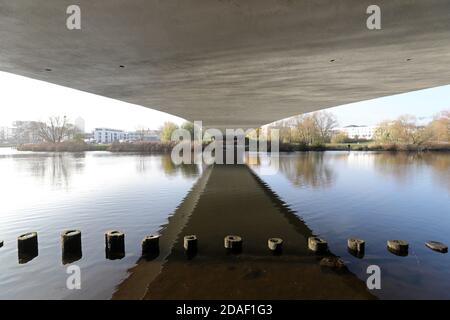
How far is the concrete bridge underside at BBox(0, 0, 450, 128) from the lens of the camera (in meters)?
3.88

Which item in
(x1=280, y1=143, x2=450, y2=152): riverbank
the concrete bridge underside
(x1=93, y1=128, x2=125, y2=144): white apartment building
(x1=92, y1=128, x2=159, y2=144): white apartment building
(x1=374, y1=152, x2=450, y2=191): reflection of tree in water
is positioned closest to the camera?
the concrete bridge underside

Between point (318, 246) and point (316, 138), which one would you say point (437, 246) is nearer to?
point (318, 246)

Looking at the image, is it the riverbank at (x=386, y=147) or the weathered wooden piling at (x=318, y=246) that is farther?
the riverbank at (x=386, y=147)

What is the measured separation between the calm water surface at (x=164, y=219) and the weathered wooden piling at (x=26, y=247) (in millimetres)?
164

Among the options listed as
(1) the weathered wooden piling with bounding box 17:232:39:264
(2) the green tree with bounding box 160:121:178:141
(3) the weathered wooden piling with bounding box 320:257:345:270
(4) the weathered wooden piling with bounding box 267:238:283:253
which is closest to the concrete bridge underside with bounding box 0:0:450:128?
(1) the weathered wooden piling with bounding box 17:232:39:264

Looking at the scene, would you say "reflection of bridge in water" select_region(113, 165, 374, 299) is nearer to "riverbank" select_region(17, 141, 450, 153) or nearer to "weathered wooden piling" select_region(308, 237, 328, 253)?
"weathered wooden piling" select_region(308, 237, 328, 253)

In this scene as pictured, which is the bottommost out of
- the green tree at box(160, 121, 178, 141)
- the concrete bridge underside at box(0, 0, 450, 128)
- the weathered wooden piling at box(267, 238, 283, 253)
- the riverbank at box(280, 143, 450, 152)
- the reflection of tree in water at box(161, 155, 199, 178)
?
the weathered wooden piling at box(267, 238, 283, 253)

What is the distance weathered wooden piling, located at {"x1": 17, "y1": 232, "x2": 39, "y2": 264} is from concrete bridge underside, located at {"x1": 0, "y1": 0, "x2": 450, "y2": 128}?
3.90m

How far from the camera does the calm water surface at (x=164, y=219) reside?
491 cm

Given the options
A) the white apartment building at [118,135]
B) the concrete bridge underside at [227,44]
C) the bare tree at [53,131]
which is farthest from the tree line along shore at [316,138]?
the white apartment building at [118,135]

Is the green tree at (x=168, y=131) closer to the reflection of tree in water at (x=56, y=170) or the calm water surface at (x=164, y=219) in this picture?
the reflection of tree in water at (x=56, y=170)

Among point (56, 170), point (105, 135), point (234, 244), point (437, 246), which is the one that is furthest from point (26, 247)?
point (105, 135)

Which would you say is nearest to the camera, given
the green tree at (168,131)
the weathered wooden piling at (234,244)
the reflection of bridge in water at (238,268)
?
the reflection of bridge in water at (238,268)

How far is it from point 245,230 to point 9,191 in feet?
41.7
